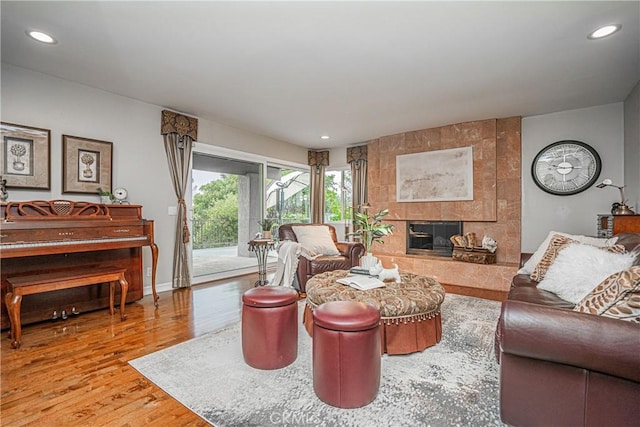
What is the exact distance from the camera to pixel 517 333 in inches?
54.0

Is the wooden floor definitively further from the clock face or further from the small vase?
the small vase

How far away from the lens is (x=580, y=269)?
213 centimetres

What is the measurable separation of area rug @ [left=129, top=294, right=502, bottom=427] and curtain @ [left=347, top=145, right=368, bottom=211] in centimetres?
390

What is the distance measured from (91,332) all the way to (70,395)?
1119 millimetres

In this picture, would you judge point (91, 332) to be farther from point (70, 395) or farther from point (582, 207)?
point (582, 207)

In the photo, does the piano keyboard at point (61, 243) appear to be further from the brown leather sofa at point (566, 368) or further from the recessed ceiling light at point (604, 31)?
the recessed ceiling light at point (604, 31)

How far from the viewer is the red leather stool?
1664 millimetres

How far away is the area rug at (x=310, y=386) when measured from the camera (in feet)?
5.27

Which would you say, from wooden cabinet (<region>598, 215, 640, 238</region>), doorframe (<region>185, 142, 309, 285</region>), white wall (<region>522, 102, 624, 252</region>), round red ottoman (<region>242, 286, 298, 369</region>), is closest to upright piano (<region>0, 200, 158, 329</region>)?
doorframe (<region>185, 142, 309, 285</region>)

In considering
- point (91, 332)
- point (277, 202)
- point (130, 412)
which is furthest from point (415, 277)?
point (277, 202)

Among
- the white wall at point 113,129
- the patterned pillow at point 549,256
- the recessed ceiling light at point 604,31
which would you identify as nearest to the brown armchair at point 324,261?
the white wall at point 113,129

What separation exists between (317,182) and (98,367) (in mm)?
5241

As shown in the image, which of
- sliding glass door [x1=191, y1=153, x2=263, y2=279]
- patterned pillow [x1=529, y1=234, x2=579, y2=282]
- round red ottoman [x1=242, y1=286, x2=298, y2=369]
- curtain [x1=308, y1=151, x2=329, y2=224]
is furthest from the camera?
curtain [x1=308, y1=151, x2=329, y2=224]

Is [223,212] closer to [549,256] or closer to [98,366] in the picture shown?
[98,366]
